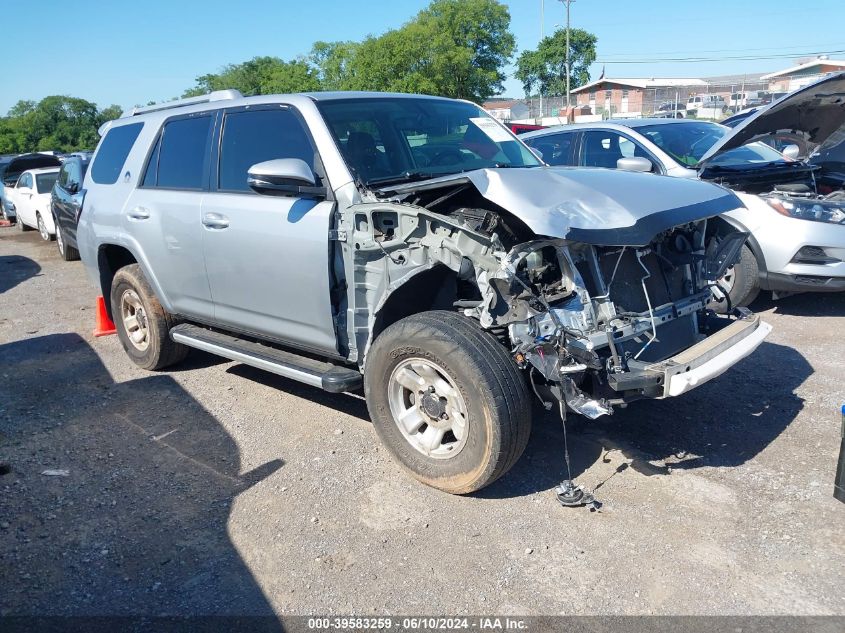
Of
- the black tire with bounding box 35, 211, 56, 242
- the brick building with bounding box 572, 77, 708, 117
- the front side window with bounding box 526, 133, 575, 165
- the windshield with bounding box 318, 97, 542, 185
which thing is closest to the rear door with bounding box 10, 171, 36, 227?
the black tire with bounding box 35, 211, 56, 242

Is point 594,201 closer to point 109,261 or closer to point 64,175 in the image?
point 109,261

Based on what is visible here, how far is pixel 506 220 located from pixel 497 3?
61.5m

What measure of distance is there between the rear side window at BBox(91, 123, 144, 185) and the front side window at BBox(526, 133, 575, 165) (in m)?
4.64

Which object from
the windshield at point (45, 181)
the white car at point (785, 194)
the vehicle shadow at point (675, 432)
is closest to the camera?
the vehicle shadow at point (675, 432)

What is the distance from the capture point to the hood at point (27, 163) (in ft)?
58.9

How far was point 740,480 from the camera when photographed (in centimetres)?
379

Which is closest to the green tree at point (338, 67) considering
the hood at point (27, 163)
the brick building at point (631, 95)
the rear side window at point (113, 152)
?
the brick building at point (631, 95)

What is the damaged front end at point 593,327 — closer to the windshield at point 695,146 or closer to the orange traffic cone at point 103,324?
the windshield at point 695,146

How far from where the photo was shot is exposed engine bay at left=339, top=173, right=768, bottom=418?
3.36 m

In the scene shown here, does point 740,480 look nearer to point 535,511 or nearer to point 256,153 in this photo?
point 535,511

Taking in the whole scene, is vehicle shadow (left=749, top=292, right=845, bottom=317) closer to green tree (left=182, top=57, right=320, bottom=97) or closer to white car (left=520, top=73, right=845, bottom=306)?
white car (left=520, top=73, right=845, bottom=306)

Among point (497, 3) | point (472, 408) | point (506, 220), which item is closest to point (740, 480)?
point (472, 408)

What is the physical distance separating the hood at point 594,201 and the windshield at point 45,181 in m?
13.5

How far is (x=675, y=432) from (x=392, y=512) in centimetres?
189
